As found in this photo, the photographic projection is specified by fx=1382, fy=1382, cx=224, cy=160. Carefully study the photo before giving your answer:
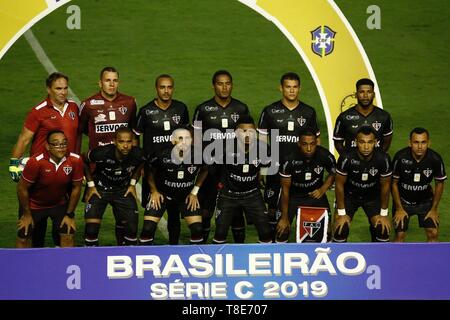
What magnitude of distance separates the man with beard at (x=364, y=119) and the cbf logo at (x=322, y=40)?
122 cm

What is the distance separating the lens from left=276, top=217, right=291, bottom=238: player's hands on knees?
15609 millimetres


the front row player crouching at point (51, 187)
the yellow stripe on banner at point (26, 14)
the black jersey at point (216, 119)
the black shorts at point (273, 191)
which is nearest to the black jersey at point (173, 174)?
the black jersey at point (216, 119)

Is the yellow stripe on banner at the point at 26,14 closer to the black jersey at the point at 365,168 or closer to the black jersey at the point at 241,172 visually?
the black jersey at the point at 241,172

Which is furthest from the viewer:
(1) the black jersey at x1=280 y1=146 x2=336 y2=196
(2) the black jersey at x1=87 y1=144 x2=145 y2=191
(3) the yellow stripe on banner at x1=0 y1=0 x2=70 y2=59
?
(3) the yellow stripe on banner at x1=0 y1=0 x2=70 y2=59

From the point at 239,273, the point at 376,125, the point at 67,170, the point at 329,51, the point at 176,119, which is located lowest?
the point at 239,273

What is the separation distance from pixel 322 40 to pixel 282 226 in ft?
9.48

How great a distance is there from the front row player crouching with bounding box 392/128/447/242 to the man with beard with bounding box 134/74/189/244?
254 cm

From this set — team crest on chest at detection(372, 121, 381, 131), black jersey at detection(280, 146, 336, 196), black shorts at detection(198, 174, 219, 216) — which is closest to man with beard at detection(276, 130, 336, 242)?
black jersey at detection(280, 146, 336, 196)

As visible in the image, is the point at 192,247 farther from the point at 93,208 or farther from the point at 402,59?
the point at 402,59

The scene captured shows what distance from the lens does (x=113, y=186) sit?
15664 mm

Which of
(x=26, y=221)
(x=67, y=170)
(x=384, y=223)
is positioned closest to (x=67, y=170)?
(x=67, y=170)

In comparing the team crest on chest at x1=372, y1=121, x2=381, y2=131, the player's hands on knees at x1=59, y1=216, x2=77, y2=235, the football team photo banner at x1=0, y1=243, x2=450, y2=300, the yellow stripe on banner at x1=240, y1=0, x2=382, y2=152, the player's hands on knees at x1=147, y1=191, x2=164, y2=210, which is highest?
the yellow stripe on banner at x1=240, y1=0, x2=382, y2=152

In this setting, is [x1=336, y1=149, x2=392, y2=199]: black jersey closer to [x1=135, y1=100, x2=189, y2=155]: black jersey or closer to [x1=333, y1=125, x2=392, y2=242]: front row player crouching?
[x1=333, y1=125, x2=392, y2=242]: front row player crouching

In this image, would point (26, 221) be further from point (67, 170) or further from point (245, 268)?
point (245, 268)
